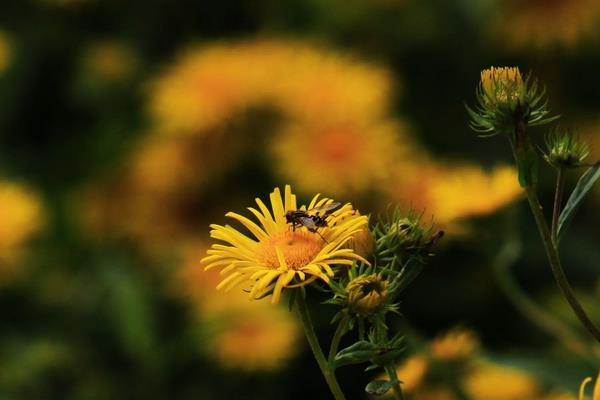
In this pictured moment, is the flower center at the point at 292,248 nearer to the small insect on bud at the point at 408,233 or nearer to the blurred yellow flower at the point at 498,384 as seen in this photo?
the small insect on bud at the point at 408,233

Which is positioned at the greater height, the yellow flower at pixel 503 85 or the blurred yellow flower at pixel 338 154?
the blurred yellow flower at pixel 338 154

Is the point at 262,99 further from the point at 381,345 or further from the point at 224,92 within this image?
the point at 381,345

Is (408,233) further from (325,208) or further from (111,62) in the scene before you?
(111,62)

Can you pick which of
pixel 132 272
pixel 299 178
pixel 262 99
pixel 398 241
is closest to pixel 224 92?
pixel 262 99

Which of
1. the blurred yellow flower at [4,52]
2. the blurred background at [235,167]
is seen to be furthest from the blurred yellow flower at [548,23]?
the blurred yellow flower at [4,52]

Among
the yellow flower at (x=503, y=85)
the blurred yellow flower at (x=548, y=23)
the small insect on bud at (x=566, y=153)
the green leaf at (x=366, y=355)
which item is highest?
the blurred yellow flower at (x=548, y=23)

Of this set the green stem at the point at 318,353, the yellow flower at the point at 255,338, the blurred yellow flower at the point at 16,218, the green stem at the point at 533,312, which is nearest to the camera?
the green stem at the point at 318,353
